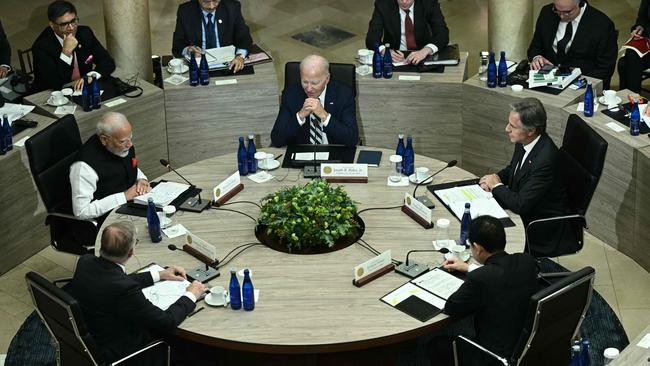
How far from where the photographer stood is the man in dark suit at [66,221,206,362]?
5.20m

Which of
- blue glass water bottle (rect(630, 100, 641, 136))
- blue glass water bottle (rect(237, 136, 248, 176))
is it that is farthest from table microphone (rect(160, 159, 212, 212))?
blue glass water bottle (rect(630, 100, 641, 136))

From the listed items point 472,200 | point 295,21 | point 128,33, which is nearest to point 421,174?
point 472,200

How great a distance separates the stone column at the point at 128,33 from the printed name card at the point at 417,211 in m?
3.73

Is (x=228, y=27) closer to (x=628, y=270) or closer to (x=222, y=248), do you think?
(x=222, y=248)

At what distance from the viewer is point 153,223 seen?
6.05 meters

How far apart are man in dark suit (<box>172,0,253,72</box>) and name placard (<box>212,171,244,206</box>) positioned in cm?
229

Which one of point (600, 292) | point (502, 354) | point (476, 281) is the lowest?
point (600, 292)

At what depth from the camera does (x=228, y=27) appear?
8.72m

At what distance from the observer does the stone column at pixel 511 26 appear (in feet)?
30.0

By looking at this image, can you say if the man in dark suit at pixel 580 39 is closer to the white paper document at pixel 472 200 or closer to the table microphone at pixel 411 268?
the white paper document at pixel 472 200

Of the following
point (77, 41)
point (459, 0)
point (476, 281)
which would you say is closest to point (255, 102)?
point (77, 41)

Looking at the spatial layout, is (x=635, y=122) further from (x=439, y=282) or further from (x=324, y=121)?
(x=439, y=282)

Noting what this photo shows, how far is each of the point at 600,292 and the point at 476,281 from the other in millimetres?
2153

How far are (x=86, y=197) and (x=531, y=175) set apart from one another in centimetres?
284
